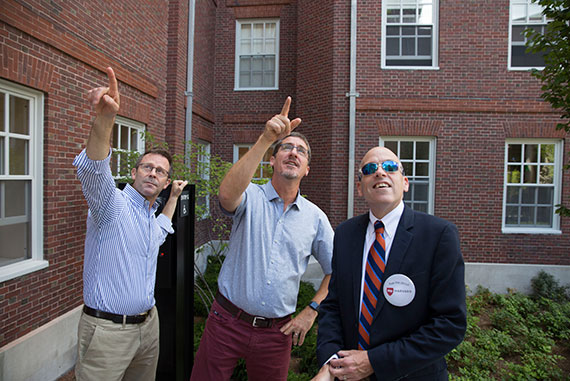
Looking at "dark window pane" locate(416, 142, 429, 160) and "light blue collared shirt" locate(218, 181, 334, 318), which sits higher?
"dark window pane" locate(416, 142, 429, 160)

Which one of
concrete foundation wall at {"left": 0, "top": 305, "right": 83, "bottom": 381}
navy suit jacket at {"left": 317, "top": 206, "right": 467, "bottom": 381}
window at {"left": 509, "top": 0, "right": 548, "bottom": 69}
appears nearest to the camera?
navy suit jacket at {"left": 317, "top": 206, "right": 467, "bottom": 381}

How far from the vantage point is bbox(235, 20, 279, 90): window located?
392 inches

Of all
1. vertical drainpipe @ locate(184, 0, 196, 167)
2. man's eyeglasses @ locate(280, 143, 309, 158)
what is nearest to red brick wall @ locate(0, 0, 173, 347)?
vertical drainpipe @ locate(184, 0, 196, 167)

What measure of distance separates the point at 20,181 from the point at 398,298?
407 cm

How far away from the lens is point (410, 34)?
808 cm

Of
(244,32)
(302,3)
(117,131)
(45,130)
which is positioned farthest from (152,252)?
(244,32)

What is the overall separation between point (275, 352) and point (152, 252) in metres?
1.07

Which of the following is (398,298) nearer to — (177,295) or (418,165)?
(177,295)

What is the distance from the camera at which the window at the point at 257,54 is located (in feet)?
32.6

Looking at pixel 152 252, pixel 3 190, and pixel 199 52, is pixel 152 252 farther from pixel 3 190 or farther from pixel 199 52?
pixel 199 52

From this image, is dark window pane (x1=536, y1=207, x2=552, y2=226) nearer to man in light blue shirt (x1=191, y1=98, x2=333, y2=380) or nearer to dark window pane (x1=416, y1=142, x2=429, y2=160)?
dark window pane (x1=416, y1=142, x2=429, y2=160)

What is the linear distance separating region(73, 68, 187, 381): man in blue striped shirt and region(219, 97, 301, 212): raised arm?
0.67 m

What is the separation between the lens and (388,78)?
7.95m

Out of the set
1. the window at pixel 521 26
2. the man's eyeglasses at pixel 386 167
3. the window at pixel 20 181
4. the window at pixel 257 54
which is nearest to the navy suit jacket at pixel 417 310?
the man's eyeglasses at pixel 386 167
